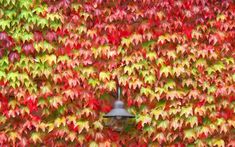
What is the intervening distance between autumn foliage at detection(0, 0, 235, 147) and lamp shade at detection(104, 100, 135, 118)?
209 millimetres

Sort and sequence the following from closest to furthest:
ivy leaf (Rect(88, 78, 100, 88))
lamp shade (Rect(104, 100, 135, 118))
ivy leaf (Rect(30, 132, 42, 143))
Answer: lamp shade (Rect(104, 100, 135, 118)) → ivy leaf (Rect(30, 132, 42, 143)) → ivy leaf (Rect(88, 78, 100, 88))

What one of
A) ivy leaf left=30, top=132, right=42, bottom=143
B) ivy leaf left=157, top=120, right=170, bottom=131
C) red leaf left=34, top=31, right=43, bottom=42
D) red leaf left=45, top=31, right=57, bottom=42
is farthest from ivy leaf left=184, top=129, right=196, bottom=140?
red leaf left=34, top=31, right=43, bottom=42

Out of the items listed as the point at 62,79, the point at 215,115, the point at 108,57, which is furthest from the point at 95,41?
→ the point at 215,115

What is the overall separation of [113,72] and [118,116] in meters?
0.49

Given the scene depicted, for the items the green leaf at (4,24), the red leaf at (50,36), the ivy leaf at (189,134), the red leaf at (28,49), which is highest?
the green leaf at (4,24)

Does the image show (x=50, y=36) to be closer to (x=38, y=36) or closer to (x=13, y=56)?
(x=38, y=36)

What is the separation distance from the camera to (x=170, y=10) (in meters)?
4.55

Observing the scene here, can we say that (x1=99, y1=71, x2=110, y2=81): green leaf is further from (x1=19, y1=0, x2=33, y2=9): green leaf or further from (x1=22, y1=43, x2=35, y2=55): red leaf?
(x1=19, y1=0, x2=33, y2=9): green leaf

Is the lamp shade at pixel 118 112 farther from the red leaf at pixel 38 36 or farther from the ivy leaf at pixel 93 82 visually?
the red leaf at pixel 38 36

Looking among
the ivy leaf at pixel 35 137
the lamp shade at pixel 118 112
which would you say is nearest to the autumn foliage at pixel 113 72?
the ivy leaf at pixel 35 137

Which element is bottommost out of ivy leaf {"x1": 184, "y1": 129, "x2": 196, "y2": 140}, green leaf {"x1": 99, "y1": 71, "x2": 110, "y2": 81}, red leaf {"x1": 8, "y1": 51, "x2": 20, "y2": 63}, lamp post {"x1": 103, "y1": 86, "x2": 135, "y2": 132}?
ivy leaf {"x1": 184, "y1": 129, "x2": 196, "y2": 140}

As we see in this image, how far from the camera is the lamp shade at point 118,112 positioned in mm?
4156

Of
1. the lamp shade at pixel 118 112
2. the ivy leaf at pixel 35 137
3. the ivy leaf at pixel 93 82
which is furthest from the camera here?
the ivy leaf at pixel 93 82

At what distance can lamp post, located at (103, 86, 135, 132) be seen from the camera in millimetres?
4168
